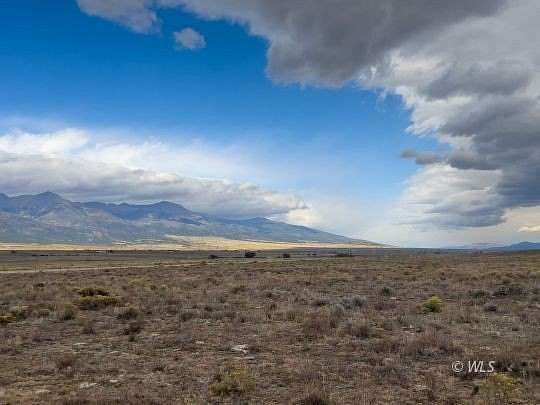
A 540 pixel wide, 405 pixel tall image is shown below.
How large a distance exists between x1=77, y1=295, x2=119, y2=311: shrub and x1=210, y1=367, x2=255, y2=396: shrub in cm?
1457

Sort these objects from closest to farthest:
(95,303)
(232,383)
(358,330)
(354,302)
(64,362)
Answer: (232,383) < (64,362) < (358,330) < (354,302) < (95,303)

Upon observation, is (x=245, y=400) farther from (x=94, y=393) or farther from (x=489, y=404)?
(x=489, y=404)

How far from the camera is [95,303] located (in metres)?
23.1

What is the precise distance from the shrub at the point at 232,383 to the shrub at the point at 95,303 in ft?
47.8

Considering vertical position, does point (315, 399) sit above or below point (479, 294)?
below

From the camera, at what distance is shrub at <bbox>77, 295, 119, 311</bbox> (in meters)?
22.9

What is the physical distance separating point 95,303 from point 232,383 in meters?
15.6

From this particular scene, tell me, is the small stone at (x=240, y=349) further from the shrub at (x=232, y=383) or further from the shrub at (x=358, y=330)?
the shrub at (x=358, y=330)

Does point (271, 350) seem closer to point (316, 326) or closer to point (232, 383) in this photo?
point (316, 326)

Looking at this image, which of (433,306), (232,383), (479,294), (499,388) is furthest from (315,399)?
(479,294)

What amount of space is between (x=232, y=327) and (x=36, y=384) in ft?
25.6

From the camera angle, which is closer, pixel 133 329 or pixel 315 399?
pixel 315 399

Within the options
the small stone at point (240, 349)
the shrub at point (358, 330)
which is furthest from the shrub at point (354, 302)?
the small stone at point (240, 349)

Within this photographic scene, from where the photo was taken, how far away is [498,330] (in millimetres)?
15719
